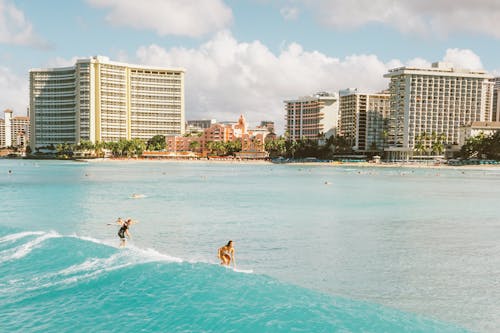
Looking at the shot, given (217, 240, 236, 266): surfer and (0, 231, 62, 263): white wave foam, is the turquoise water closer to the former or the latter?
(0, 231, 62, 263): white wave foam

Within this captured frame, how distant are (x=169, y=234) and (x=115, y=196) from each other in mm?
34160

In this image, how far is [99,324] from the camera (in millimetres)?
18391

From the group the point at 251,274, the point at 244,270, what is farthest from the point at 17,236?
the point at 251,274

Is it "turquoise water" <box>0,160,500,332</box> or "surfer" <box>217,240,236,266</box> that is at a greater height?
"surfer" <box>217,240,236,266</box>

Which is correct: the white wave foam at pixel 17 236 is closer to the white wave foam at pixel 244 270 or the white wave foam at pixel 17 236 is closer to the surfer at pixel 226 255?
the surfer at pixel 226 255

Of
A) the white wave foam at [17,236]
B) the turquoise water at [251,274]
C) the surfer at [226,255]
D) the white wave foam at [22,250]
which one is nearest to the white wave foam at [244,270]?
the turquoise water at [251,274]

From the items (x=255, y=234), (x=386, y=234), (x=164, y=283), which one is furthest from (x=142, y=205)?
(x=164, y=283)

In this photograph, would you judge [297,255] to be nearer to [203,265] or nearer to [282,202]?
[203,265]

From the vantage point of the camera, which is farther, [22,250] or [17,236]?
[17,236]

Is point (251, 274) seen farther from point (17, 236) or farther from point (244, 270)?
point (17, 236)

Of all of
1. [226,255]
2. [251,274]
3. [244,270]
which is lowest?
[244,270]

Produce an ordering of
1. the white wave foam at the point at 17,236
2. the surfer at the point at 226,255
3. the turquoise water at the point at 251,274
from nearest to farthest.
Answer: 1. the turquoise water at the point at 251,274
2. the surfer at the point at 226,255
3. the white wave foam at the point at 17,236

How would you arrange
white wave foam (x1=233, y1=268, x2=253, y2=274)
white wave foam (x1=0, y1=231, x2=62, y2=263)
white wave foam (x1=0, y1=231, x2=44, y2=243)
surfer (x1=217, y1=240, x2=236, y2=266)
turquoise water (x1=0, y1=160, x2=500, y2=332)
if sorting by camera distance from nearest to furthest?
turquoise water (x1=0, y1=160, x2=500, y2=332)
white wave foam (x1=233, y1=268, x2=253, y2=274)
surfer (x1=217, y1=240, x2=236, y2=266)
white wave foam (x1=0, y1=231, x2=62, y2=263)
white wave foam (x1=0, y1=231, x2=44, y2=243)

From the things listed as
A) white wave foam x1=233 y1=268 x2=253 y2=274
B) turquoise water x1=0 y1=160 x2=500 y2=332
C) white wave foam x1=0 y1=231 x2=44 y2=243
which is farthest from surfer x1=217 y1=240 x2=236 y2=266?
white wave foam x1=0 y1=231 x2=44 y2=243
